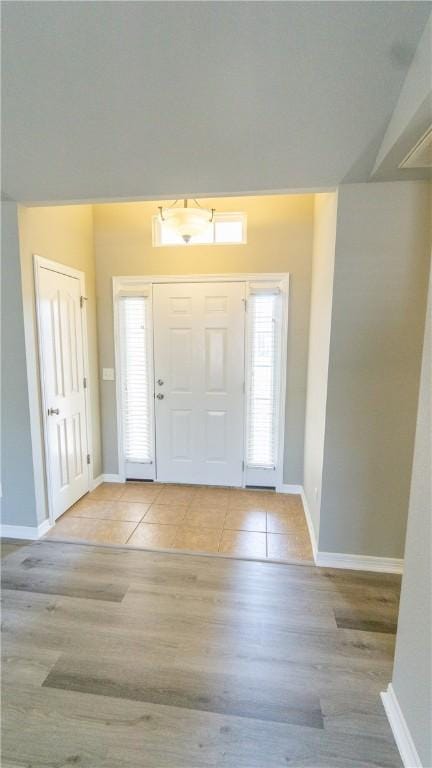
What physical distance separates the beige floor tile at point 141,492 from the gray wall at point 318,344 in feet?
4.69

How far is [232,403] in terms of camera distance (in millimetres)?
3312

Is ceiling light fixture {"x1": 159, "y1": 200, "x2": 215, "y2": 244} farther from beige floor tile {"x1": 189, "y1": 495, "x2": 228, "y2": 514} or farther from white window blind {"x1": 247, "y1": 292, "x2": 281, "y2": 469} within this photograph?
beige floor tile {"x1": 189, "y1": 495, "x2": 228, "y2": 514}

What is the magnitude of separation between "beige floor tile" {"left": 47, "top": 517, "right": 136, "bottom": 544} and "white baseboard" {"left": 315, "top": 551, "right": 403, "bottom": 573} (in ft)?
4.70

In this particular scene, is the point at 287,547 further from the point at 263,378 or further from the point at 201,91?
the point at 201,91

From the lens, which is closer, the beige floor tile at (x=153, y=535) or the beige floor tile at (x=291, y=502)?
the beige floor tile at (x=153, y=535)

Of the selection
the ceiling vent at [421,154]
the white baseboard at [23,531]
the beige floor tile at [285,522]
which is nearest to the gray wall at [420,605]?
the ceiling vent at [421,154]

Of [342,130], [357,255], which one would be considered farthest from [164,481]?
[342,130]

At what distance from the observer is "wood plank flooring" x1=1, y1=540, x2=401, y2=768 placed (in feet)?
4.09

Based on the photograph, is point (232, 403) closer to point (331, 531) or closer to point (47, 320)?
point (331, 531)

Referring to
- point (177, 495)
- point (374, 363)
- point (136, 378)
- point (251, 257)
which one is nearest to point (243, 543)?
point (177, 495)

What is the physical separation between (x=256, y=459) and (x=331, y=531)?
47.1 inches

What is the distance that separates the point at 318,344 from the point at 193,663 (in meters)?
2.09

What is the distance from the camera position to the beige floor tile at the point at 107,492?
3193 mm

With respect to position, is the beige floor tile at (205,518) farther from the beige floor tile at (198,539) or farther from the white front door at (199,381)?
the white front door at (199,381)
